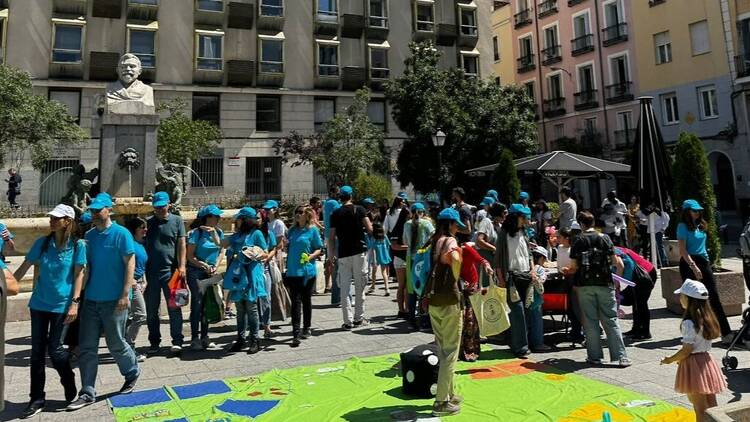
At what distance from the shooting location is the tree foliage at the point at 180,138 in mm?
24031

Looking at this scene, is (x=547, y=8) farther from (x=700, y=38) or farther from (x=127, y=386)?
(x=127, y=386)

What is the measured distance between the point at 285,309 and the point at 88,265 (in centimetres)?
383

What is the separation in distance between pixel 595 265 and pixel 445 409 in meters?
2.67

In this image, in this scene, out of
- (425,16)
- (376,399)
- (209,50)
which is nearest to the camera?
(376,399)

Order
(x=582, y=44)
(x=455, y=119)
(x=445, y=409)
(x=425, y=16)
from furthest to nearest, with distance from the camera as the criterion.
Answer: (x=582, y=44)
(x=425, y=16)
(x=455, y=119)
(x=445, y=409)

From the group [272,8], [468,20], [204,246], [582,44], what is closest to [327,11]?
[272,8]

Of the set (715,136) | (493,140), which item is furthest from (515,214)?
(715,136)

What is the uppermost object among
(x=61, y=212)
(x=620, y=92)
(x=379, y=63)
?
(x=379, y=63)

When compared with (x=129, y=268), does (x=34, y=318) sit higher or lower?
lower

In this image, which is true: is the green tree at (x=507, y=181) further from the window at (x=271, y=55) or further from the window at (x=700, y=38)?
the window at (x=700, y=38)

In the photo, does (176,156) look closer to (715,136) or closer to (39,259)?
(39,259)

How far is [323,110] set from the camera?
32500mm

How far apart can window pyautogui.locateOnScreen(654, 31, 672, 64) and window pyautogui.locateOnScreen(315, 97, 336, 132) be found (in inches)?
805

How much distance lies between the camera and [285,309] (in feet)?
27.4
